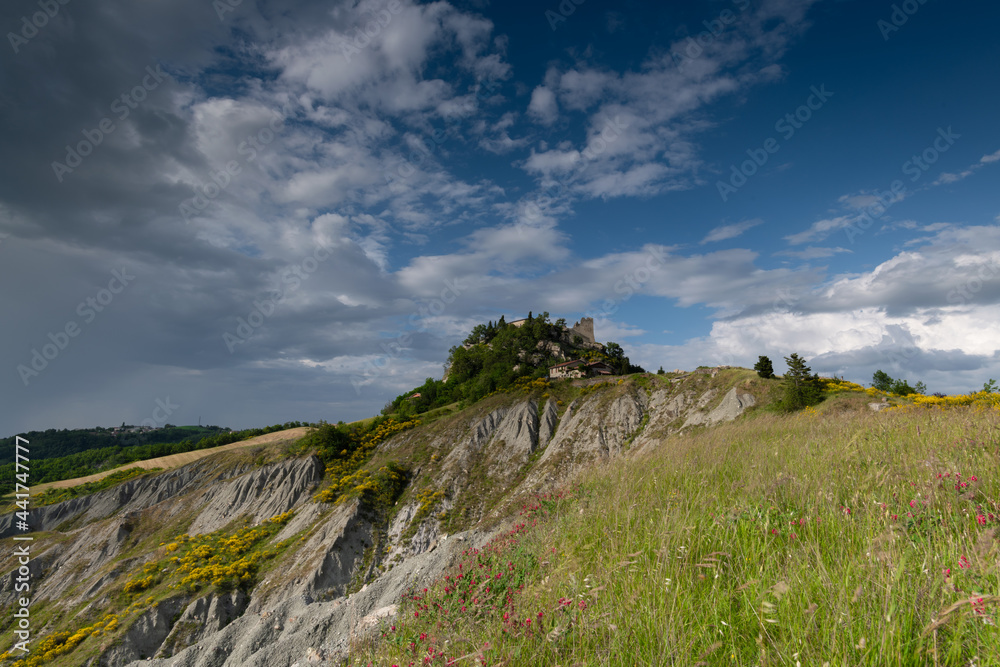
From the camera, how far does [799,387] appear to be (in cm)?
2906

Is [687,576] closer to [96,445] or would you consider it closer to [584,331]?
[584,331]

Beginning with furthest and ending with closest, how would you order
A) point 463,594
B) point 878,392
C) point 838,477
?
point 878,392 → point 463,594 → point 838,477

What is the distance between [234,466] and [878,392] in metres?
64.8

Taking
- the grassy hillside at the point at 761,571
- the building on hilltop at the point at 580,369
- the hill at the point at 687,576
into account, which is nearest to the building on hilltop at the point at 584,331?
the building on hilltop at the point at 580,369

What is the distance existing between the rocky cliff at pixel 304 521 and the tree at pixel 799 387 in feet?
14.4

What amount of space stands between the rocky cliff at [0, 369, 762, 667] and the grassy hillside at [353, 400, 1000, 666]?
27.2 ft

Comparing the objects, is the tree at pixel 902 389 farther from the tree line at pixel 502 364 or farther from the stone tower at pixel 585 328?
the stone tower at pixel 585 328

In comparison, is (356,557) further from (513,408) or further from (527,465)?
(513,408)

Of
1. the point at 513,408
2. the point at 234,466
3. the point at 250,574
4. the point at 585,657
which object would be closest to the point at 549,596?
the point at 585,657

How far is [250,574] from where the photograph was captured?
30438mm

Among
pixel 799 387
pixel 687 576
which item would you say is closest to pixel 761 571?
pixel 687 576

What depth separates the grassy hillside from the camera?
2980 mm

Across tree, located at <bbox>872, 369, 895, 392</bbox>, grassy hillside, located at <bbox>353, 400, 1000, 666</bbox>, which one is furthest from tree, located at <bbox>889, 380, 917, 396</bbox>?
grassy hillside, located at <bbox>353, 400, 1000, 666</bbox>

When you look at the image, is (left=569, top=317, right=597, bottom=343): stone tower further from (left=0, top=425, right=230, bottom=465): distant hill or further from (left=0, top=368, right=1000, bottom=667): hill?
(left=0, top=425, right=230, bottom=465): distant hill
